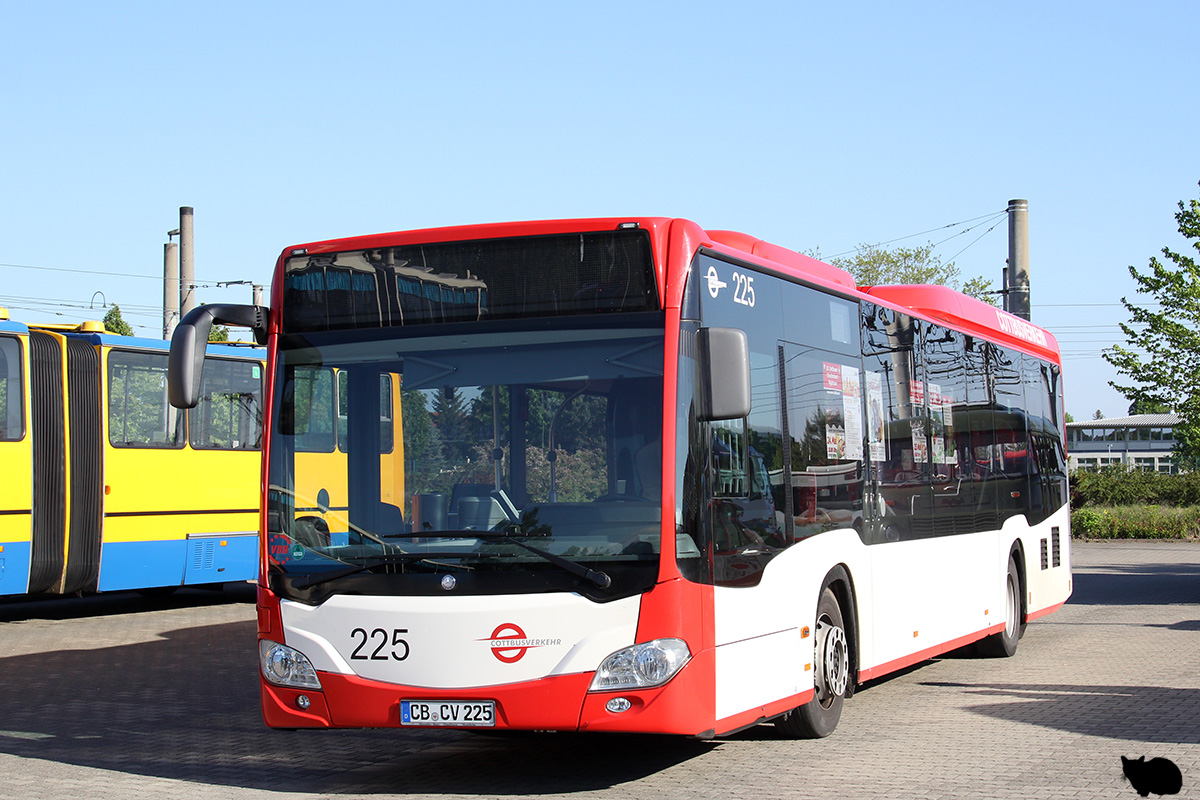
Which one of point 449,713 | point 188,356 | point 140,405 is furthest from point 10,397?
point 449,713

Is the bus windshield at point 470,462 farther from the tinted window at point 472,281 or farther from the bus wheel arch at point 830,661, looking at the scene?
the bus wheel arch at point 830,661

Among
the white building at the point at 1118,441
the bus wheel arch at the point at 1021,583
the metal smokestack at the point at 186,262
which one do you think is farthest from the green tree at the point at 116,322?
the white building at the point at 1118,441

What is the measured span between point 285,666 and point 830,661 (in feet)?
11.0

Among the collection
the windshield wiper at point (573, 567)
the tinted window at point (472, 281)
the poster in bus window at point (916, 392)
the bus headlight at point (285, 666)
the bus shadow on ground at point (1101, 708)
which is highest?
the tinted window at point (472, 281)

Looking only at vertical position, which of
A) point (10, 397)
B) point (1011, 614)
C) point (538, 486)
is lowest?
point (1011, 614)

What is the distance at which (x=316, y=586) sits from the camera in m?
7.29

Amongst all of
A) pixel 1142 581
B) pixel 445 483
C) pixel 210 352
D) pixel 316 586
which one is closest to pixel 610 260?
pixel 445 483

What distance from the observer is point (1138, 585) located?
2389cm

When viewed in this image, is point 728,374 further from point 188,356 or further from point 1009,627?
point 1009,627

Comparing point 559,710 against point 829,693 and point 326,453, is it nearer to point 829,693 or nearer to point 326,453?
point 326,453

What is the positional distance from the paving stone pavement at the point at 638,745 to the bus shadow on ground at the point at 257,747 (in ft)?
0.07

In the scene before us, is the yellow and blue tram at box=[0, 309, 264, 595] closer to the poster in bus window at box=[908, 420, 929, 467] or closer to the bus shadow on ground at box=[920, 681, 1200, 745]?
the bus shadow on ground at box=[920, 681, 1200, 745]

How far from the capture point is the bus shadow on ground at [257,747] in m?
7.82

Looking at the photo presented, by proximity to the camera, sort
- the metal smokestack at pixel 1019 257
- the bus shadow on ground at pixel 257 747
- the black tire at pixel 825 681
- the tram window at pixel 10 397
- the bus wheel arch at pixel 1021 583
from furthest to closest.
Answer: the metal smokestack at pixel 1019 257, the tram window at pixel 10 397, the bus wheel arch at pixel 1021 583, the black tire at pixel 825 681, the bus shadow on ground at pixel 257 747
